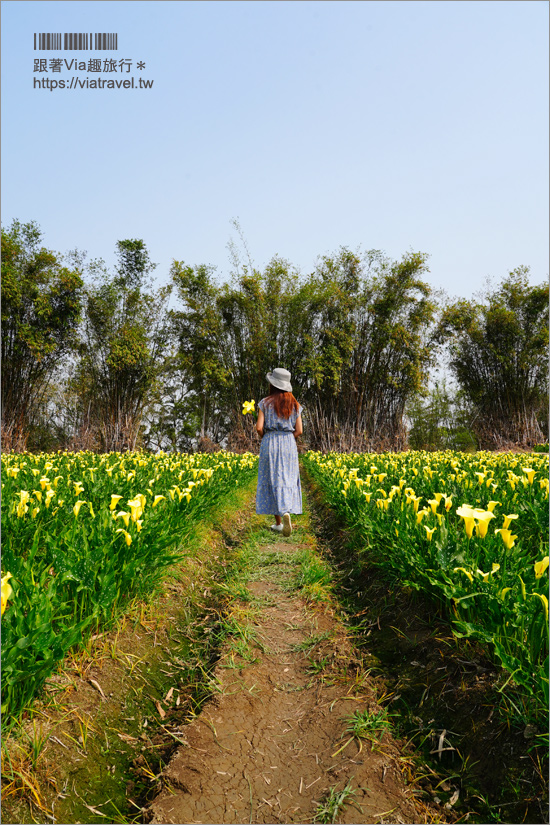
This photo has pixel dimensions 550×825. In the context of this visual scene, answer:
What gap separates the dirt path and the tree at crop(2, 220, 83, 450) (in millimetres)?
12675

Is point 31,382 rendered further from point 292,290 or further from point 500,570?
point 500,570

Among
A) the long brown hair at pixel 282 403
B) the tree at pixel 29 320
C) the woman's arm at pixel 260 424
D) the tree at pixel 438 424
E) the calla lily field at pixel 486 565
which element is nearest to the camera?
the calla lily field at pixel 486 565

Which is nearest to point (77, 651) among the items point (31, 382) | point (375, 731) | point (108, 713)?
point (108, 713)

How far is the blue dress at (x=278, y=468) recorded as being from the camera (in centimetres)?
538

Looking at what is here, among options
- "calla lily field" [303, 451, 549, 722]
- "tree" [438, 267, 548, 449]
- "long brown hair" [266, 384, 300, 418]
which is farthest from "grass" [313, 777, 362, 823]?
"tree" [438, 267, 548, 449]

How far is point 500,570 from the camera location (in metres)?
2.34

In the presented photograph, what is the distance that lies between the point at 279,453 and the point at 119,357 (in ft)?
36.4

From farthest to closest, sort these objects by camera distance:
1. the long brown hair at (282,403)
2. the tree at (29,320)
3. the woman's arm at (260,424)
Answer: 1. the tree at (29,320)
2. the long brown hair at (282,403)
3. the woman's arm at (260,424)

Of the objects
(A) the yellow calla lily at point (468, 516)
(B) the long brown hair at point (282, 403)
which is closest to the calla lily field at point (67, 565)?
(B) the long brown hair at point (282, 403)

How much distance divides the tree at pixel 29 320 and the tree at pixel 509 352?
43.7ft

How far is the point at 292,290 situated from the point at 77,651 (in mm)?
16285

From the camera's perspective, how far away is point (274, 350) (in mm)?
16531

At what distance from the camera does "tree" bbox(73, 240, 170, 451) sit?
1516cm

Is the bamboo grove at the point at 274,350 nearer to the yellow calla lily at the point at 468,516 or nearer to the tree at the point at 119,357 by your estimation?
the tree at the point at 119,357
